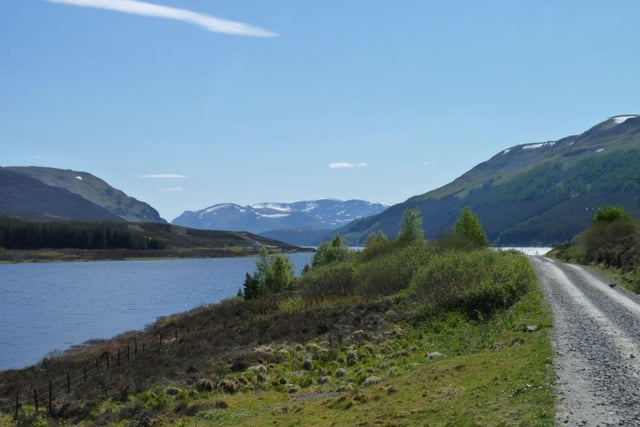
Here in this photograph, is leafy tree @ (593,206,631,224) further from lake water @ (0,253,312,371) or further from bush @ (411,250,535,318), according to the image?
lake water @ (0,253,312,371)

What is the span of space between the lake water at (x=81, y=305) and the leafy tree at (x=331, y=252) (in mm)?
20904

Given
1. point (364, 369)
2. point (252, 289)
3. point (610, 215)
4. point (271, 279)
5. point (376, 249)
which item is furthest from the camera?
point (271, 279)

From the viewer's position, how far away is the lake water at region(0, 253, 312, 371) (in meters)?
69.1

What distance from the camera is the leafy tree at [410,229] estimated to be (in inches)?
3073

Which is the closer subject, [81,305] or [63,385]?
[63,385]

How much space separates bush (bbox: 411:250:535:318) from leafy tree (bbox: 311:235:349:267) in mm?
62662

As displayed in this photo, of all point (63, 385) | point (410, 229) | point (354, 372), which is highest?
point (410, 229)

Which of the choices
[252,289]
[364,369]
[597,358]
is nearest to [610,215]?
[252,289]

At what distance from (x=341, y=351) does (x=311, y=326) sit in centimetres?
1034

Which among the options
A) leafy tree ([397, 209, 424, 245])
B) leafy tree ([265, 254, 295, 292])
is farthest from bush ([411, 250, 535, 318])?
leafy tree ([265, 254, 295, 292])

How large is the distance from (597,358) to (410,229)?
6525 cm

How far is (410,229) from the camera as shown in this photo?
8625 centimetres

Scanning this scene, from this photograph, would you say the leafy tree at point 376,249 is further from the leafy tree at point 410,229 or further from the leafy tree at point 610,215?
the leafy tree at point 610,215

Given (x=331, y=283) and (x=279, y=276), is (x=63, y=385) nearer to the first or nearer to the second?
(x=331, y=283)
